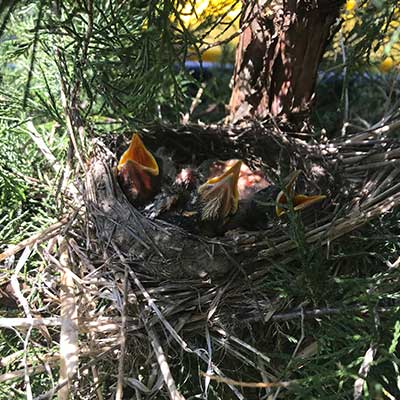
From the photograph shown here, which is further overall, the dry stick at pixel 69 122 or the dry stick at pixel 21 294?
the dry stick at pixel 69 122

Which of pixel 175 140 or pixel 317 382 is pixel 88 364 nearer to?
pixel 317 382

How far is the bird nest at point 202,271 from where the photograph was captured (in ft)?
2.64

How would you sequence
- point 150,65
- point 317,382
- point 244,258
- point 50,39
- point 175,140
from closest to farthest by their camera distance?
point 317,382, point 150,65, point 244,258, point 50,39, point 175,140

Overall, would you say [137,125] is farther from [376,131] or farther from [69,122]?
[376,131]

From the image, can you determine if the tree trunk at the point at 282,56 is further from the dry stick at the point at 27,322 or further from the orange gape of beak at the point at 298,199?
the dry stick at the point at 27,322

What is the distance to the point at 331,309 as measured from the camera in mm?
731

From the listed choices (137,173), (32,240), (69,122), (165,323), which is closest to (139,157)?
(137,173)

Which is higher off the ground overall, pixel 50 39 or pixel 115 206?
pixel 50 39

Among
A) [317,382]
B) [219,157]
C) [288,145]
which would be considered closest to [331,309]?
[317,382]

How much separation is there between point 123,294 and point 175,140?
1.55ft

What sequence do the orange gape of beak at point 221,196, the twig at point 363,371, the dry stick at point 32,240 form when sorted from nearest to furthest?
the twig at point 363,371 < the dry stick at point 32,240 < the orange gape of beak at point 221,196

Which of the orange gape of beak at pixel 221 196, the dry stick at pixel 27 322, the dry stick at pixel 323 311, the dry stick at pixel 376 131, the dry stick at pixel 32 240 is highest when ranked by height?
the dry stick at pixel 376 131

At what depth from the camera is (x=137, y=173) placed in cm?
103

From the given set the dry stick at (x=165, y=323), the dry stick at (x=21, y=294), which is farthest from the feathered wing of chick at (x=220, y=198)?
the dry stick at (x=21, y=294)
